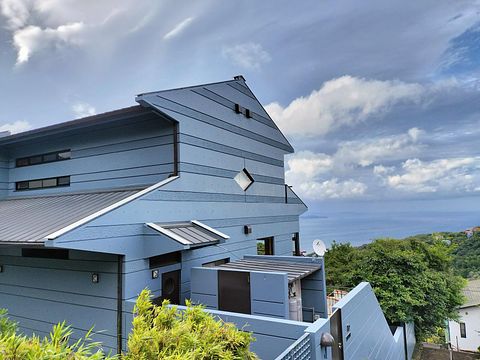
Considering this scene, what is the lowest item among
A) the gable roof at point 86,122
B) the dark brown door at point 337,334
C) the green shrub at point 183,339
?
the dark brown door at point 337,334

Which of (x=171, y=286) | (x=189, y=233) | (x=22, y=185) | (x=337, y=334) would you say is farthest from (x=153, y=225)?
(x=22, y=185)

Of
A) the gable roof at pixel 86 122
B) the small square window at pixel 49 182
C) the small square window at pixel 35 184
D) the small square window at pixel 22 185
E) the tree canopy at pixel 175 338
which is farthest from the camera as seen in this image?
the small square window at pixel 22 185

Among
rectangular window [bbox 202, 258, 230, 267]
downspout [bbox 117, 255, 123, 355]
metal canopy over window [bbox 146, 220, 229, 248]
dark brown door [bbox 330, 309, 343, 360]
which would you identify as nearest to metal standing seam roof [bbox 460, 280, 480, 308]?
rectangular window [bbox 202, 258, 230, 267]

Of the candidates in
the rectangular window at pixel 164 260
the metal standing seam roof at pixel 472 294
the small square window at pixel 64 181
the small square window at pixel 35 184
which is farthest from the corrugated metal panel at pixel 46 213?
the metal standing seam roof at pixel 472 294

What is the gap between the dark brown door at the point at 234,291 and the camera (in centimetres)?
546

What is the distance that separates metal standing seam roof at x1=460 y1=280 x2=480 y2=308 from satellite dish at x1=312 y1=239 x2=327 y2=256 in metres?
19.7

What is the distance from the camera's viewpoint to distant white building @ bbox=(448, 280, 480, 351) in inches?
862

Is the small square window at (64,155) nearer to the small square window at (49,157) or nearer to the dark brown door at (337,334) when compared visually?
the small square window at (49,157)

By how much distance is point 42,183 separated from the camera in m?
8.74

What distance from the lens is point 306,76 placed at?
15.3 m

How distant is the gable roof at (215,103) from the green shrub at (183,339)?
4.23 metres

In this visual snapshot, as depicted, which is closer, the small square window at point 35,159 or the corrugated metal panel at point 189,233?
the corrugated metal panel at point 189,233

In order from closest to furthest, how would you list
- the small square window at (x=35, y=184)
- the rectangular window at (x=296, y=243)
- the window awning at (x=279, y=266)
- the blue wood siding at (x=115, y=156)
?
1. the window awning at (x=279, y=266)
2. the blue wood siding at (x=115, y=156)
3. the small square window at (x=35, y=184)
4. the rectangular window at (x=296, y=243)

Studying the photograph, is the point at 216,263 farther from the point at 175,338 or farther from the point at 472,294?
the point at 472,294
